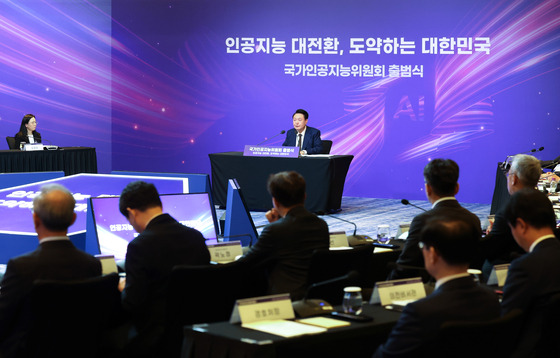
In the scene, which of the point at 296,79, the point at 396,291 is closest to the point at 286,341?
the point at 396,291

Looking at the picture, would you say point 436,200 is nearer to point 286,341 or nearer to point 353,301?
point 353,301

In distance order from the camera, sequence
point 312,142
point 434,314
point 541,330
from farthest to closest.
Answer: point 312,142 → point 541,330 → point 434,314

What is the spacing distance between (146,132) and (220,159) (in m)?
3.34

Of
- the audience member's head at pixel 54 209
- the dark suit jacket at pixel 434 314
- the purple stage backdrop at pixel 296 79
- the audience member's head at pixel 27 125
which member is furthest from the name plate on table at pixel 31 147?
the dark suit jacket at pixel 434 314

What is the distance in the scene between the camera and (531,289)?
2.72m

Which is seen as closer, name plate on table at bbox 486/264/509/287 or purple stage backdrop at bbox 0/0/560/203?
name plate on table at bbox 486/264/509/287

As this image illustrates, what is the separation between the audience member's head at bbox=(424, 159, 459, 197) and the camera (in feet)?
12.8

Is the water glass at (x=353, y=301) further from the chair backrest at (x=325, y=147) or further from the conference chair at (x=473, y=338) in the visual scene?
the chair backrest at (x=325, y=147)

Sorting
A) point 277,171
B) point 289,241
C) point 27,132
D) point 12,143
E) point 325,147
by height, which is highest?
point 27,132

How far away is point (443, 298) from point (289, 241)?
143 cm

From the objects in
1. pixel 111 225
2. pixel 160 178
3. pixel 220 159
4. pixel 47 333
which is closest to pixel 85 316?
pixel 47 333

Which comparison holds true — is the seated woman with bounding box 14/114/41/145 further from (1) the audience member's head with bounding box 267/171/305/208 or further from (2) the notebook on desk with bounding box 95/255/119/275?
(1) the audience member's head with bounding box 267/171/305/208

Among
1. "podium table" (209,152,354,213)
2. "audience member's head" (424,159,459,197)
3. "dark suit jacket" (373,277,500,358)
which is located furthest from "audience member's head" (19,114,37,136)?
"dark suit jacket" (373,277,500,358)

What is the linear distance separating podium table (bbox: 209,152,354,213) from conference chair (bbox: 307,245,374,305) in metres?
6.16
